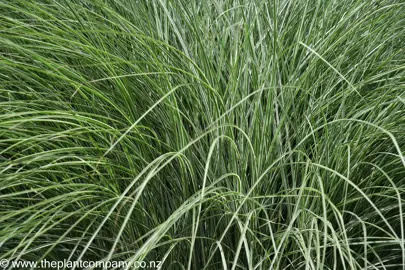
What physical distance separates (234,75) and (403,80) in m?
0.57

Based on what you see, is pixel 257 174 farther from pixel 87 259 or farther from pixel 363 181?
pixel 87 259

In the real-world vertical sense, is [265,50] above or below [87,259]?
above

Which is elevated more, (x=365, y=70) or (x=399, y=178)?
(x=365, y=70)

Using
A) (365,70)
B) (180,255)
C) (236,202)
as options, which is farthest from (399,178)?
(180,255)

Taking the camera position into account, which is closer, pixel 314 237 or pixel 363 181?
pixel 314 237

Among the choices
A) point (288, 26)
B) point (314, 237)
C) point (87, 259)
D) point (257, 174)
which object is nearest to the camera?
point (314, 237)

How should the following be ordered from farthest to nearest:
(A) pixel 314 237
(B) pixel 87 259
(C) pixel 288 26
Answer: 1. (C) pixel 288 26
2. (B) pixel 87 259
3. (A) pixel 314 237

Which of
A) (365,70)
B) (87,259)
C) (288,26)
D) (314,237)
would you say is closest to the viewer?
(314,237)

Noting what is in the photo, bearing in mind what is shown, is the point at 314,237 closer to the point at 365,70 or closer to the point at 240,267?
the point at 240,267

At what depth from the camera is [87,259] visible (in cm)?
156

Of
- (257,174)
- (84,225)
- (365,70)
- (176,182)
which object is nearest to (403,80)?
(365,70)

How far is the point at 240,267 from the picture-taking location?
1.44 metres

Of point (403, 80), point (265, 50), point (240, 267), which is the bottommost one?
point (240, 267)

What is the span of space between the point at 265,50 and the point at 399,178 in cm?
48
